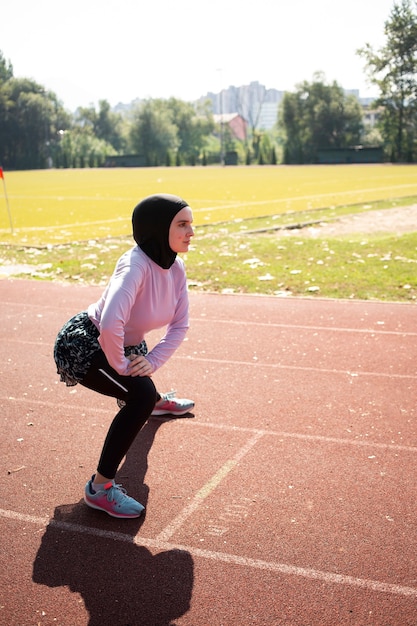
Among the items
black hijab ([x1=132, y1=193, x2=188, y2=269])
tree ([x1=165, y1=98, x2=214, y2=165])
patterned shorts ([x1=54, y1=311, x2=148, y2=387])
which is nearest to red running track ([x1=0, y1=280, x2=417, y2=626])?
patterned shorts ([x1=54, y1=311, x2=148, y2=387])

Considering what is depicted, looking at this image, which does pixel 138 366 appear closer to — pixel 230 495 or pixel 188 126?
pixel 230 495

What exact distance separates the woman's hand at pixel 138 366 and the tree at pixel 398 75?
2982 inches

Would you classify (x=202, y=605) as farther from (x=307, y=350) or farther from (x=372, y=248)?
(x=372, y=248)

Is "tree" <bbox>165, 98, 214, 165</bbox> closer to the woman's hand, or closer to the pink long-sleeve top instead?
the pink long-sleeve top

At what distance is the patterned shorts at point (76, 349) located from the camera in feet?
13.7

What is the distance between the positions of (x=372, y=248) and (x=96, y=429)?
8.71m

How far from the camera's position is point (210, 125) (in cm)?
12269

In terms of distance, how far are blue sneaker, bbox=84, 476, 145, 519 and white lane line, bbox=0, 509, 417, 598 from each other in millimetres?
135

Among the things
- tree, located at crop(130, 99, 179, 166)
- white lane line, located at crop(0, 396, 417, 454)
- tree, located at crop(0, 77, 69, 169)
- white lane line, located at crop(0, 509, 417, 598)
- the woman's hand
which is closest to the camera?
white lane line, located at crop(0, 509, 417, 598)

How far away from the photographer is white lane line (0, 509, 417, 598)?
3.41 meters

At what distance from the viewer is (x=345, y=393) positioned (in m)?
6.08

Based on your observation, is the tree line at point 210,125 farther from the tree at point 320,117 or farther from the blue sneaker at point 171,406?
the blue sneaker at point 171,406

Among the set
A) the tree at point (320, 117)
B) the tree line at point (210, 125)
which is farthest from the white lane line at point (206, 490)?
the tree at point (320, 117)

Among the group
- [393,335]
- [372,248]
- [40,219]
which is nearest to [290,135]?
[40,219]
